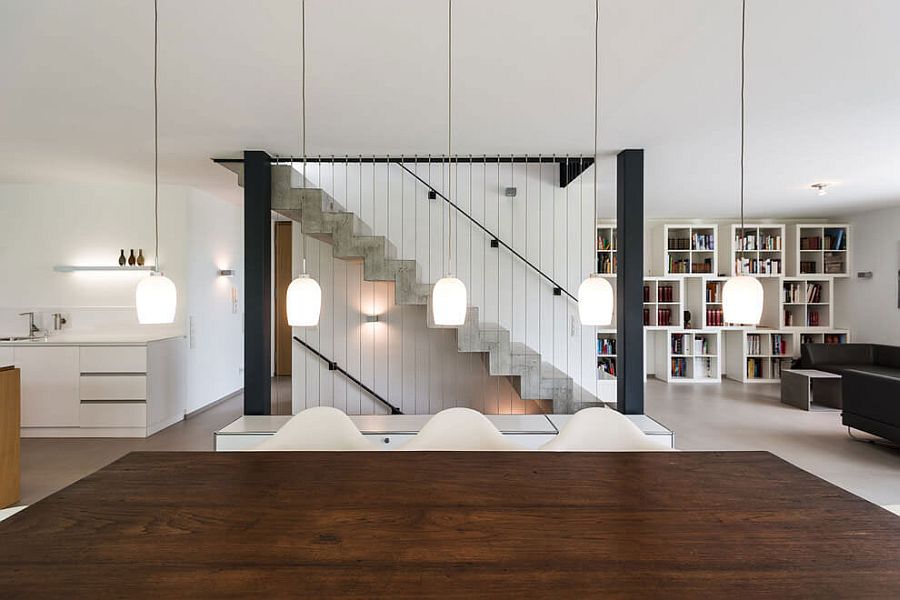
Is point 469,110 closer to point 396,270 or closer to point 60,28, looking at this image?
point 396,270

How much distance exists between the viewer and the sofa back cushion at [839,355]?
6766mm

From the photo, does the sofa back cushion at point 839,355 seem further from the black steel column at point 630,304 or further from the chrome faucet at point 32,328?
the chrome faucet at point 32,328

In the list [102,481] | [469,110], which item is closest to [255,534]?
[102,481]

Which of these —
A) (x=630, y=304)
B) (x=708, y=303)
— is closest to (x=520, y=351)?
(x=630, y=304)

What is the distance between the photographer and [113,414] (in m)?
4.88

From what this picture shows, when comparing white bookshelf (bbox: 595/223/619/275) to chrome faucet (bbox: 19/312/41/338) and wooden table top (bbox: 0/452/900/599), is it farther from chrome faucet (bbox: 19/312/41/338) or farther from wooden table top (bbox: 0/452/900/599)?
chrome faucet (bbox: 19/312/41/338)

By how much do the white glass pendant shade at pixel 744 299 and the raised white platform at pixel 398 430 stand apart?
5.16ft

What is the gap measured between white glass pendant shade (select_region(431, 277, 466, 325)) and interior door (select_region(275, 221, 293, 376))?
719 cm

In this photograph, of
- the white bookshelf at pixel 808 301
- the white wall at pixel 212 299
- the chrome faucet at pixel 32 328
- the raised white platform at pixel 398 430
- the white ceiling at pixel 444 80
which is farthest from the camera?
the white bookshelf at pixel 808 301

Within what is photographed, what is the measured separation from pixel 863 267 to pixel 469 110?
24.7 feet

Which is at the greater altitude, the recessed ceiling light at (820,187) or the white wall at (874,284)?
the recessed ceiling light at (820,187)

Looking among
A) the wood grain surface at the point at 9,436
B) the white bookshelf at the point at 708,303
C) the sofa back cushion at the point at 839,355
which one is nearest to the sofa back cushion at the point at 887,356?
the sofa back cushion at the point at 839,355

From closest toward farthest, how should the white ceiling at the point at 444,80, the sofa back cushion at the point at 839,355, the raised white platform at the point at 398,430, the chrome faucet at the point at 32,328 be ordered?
1. the white ceiling at the point at 444,80
2. the raised white platform at the point at 398,430
3. the chrome faucet at the point at 32,328
4. the sofa back cushion at the point at 839,355

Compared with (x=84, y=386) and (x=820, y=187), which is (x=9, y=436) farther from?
(x=820, y=187)
